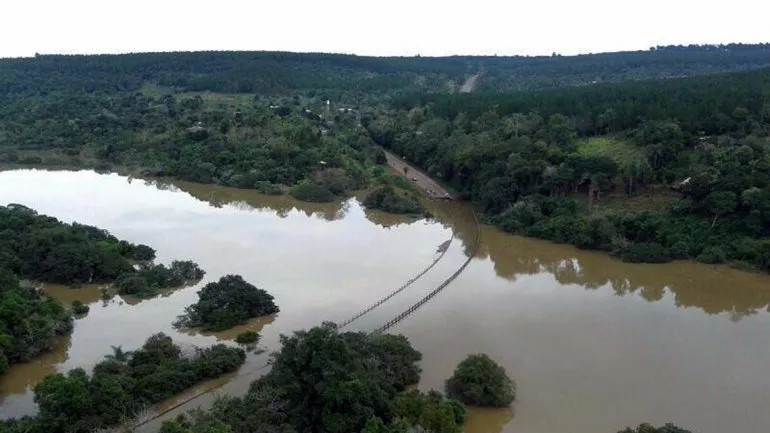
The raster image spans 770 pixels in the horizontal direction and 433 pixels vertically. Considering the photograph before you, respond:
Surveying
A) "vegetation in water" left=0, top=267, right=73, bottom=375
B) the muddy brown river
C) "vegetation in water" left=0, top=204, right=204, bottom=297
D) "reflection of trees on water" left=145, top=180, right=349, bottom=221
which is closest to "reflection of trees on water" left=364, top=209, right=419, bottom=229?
the muddy brown river

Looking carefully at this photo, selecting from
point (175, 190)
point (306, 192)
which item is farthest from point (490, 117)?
point (175, 190)

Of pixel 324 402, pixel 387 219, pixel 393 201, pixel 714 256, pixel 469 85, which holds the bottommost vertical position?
pixel 387 219

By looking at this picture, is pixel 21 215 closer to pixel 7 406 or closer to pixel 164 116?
pixel 7 406

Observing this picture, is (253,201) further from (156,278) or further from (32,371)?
(32,371)

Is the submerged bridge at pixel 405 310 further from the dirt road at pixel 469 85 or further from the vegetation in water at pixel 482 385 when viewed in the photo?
the dirt road at pixel 469 85

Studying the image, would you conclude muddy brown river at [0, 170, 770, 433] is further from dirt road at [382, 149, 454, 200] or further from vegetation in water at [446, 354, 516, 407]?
dirt road at [382, 149, 454, 200]

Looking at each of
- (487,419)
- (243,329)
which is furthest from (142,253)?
(487,419)
